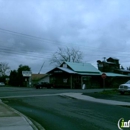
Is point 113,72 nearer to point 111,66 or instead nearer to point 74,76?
point 111,66

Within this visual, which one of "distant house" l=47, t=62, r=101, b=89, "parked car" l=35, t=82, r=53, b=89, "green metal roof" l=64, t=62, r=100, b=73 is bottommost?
"parked car" l=35, t=82, r=53, b=89

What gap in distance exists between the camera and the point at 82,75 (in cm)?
6034

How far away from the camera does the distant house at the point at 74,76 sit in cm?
6039

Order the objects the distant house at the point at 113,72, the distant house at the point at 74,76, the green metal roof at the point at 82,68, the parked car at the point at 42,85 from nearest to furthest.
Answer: the parked car at the point at 42,85 < the distant house at the point at 74,76 < the green metal roof at the point at 82,68 < the distant house at the point at 113,72

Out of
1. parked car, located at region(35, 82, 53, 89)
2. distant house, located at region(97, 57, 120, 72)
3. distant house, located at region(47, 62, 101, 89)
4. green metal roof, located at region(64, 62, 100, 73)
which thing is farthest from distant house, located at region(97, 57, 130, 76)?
parked car, located at region(35, 82, 53, 89)

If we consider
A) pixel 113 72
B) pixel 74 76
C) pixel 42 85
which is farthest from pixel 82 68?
pixel 113 72

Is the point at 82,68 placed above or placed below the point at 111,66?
below

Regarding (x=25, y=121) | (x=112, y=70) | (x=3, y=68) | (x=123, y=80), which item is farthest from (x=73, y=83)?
(x=3, y=68)

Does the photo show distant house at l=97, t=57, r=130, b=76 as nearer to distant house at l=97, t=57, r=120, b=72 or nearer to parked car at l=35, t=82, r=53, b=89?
distant house at l=97, t=57, r=120, b=72

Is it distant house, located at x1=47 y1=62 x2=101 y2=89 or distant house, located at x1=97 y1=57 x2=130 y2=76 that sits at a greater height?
distant house, located at x1=97 y1=57 x2=130 y2=76

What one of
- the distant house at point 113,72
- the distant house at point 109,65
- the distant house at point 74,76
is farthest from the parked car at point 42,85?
the distant house at point 109,65

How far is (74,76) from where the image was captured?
202 ft

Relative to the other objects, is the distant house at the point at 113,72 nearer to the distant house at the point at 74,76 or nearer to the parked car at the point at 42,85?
the distant house at the point at 74,76

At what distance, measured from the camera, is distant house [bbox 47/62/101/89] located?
6039cm
